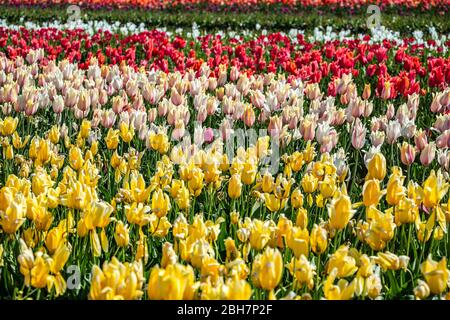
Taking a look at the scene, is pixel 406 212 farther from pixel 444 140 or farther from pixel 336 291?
pixel 444 140

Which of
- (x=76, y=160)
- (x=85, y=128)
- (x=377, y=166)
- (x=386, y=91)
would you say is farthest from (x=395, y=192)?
(x=386, y=91)

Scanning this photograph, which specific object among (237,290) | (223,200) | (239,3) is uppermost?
(239,3)

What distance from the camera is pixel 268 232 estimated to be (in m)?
2.35

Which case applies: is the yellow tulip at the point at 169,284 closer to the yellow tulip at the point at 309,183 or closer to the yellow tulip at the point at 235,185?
the yellow tulip at the point at 235,185

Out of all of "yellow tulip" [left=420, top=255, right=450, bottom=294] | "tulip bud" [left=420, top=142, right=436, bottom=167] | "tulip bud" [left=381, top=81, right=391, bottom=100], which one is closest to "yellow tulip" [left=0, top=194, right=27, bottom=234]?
"yellow tulip" [left=420, top=255, right=450, bottom=294]

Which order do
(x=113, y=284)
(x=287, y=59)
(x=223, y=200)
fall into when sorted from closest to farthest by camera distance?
(x=113, y=284) < (x=223, y=200) < (x=287, y=59)

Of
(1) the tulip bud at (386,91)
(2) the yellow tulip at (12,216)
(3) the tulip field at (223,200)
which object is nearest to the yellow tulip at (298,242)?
(3) the tulip field at (223,200)

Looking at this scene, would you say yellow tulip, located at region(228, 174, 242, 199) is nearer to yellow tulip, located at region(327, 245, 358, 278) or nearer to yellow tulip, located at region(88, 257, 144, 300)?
yellow tulip, located at region(327, 245, 358, 278)

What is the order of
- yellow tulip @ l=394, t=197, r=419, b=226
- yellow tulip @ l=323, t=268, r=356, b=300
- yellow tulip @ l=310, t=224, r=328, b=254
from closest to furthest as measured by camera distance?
1. yellow tulip @ l=323, t=268, r=356, b=300
2. yellow tulip @ l=310, t=224, r=328, b=254
3. yellow tulip @ l=394, t=197, r=419, b=226

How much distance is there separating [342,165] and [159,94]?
2302 mm

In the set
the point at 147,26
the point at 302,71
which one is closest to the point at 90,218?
the point at 302,71

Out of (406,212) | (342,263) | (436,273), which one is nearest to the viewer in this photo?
(436,273)

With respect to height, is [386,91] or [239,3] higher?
[239,3]
